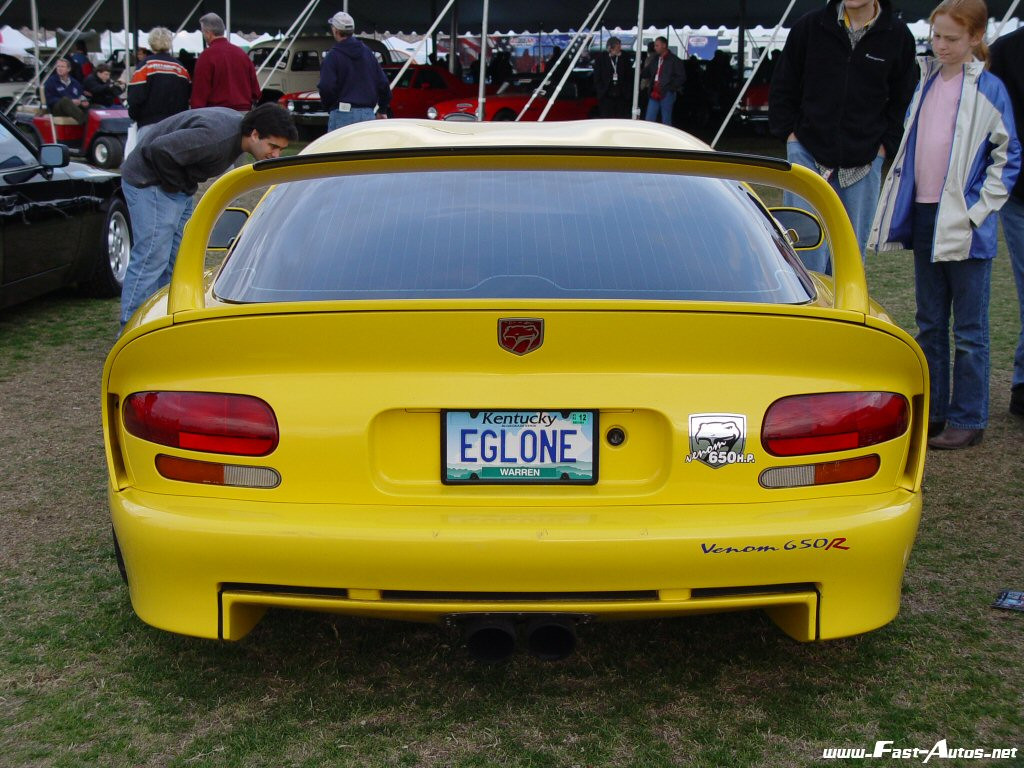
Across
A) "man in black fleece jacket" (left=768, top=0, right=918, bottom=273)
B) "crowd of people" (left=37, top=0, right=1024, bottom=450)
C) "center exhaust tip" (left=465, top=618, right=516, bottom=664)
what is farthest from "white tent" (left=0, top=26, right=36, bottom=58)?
"center exhaust tip" (left=465, top=618, right=516, bottom=664)

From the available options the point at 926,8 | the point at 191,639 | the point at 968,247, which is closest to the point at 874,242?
the point at 968,247

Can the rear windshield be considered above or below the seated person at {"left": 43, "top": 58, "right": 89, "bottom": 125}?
above

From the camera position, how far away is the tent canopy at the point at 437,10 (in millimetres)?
25672

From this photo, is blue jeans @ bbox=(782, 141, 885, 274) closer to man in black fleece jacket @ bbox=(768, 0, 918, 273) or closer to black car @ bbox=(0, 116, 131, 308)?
man in black fleece jacket @ bbox=(768, 0, 918, 273)

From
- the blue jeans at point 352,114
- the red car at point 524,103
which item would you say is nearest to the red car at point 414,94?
the red car at point 524,103

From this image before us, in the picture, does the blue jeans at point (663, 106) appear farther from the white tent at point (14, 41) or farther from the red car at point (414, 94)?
the white tent at point (14, 41)

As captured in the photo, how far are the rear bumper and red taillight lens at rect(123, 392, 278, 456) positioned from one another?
5.1 inches

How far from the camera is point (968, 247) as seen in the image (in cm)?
451

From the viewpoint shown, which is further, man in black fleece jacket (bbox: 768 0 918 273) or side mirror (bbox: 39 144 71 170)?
side mirror (bbox: 39 144 71 170)

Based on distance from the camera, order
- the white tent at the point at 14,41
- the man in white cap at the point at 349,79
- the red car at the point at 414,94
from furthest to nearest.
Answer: the white tent at the point at 14,41 < the red car at the point at 414,94 < the man in white cap at the point at 349,79

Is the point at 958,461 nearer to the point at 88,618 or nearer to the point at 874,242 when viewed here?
the point at 874,242

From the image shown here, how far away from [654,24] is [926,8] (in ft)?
23.3

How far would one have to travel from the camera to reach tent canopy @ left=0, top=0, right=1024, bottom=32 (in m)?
25.7

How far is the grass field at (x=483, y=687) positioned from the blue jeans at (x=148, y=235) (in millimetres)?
2536
